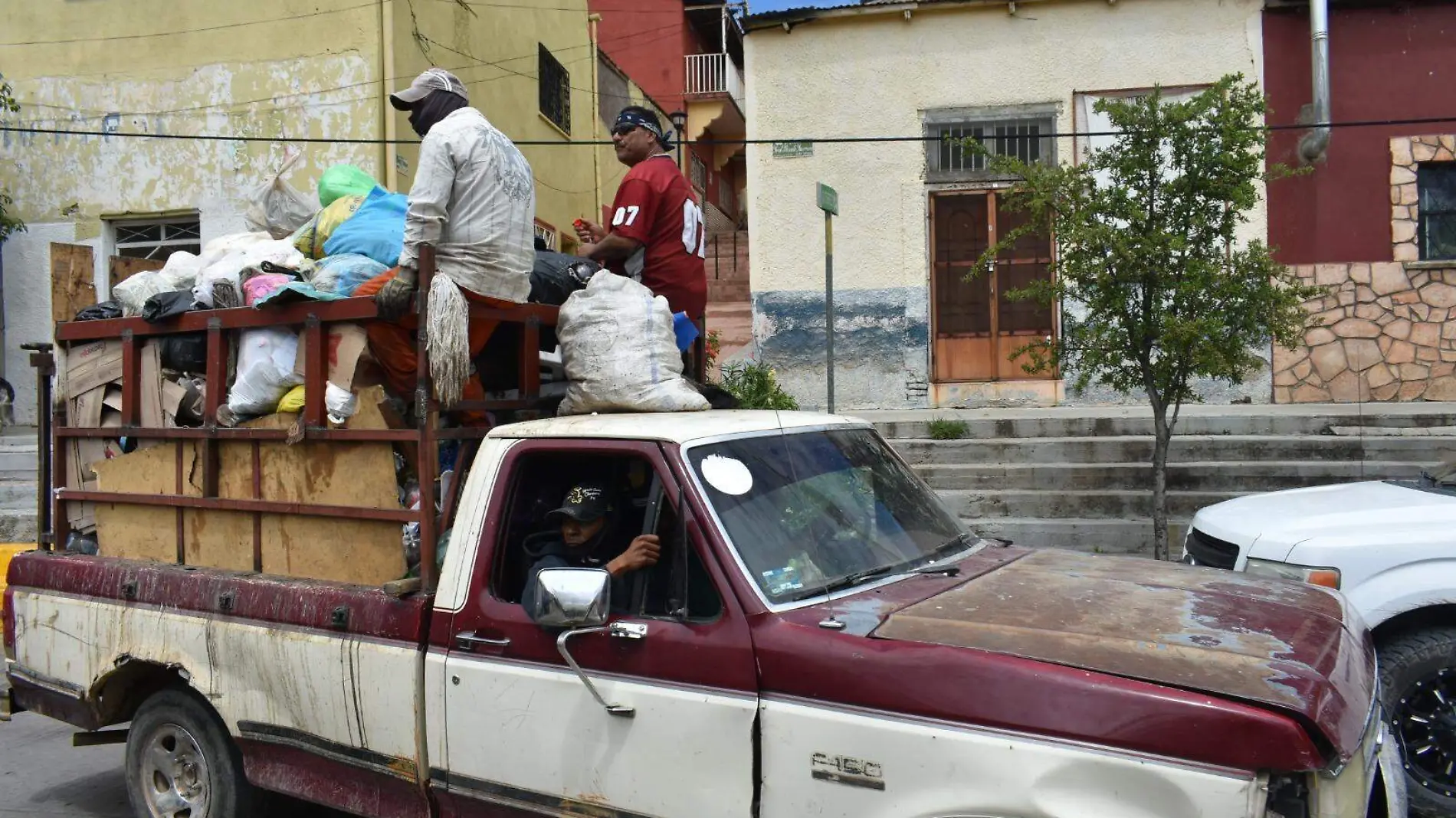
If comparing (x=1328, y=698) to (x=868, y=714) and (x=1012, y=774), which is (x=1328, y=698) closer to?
(x=1012, y=774)

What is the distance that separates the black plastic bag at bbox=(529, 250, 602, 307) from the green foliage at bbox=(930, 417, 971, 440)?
6.33 m

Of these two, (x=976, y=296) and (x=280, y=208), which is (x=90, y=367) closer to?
(x=280, y=208)

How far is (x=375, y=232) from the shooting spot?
14.6 ft

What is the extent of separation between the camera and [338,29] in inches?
515

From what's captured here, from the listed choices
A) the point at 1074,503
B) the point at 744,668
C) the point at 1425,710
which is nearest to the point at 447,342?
the point at 744,668

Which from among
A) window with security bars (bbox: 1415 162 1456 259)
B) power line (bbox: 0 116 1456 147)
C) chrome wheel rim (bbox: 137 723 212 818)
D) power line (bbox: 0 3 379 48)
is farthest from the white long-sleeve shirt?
window with security bars (bbox: 1415 162 1456 259)

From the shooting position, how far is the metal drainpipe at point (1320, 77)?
1083 cm

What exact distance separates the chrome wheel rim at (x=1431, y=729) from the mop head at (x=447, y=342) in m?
4.01

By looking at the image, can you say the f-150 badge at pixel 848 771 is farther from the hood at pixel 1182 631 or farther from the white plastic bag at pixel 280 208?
the white plastic bag at pixel 280 208

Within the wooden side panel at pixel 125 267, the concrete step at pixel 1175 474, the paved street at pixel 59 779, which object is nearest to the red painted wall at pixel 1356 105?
the concrete step at pixel 1175 474

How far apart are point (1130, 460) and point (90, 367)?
322 inches

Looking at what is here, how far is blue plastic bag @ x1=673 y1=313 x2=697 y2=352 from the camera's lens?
4.62 meters

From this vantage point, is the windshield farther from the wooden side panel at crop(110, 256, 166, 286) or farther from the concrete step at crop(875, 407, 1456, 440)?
the concrete step at crop(875, 407, 1456, 440)

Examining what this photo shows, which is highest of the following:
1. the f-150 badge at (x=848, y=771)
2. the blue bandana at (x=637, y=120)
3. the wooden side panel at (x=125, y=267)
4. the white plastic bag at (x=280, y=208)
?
the blue bandana at (x=637, y=120)
